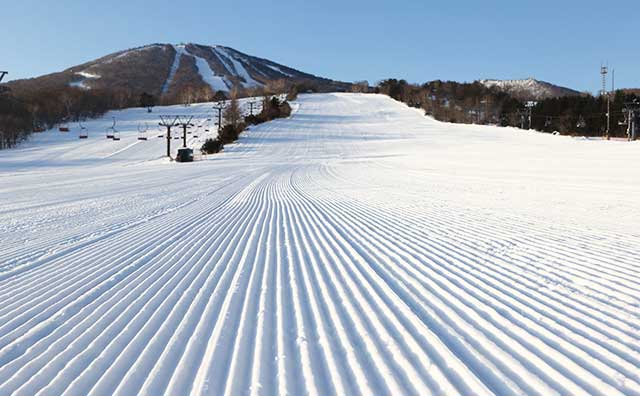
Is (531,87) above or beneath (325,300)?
above

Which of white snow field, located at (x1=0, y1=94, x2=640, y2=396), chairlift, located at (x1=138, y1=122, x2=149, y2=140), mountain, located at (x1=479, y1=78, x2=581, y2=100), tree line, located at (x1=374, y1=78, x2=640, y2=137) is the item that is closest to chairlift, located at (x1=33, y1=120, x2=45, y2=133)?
chairlift, located at (x1=138, y1=122, x2=149, y2=140)

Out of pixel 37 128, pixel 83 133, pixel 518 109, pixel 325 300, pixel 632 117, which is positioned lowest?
pixel 325 300

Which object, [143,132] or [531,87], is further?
[531,87]

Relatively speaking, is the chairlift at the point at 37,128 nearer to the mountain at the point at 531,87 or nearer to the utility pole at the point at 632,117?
the utility pole at the point at 632,117

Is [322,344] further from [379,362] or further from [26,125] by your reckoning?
[26,125]

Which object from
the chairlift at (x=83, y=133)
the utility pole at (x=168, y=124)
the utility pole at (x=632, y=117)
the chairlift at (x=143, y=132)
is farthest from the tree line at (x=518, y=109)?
the chairlift at (x=83, y=133)

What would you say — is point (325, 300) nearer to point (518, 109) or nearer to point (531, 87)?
point (518, 109)

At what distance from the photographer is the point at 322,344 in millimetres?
3922

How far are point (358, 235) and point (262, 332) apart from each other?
16.1 ft

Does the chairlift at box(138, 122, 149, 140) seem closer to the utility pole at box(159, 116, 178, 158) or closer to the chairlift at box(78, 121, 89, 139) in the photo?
the utility pole at box(159, 116, 178, 158)

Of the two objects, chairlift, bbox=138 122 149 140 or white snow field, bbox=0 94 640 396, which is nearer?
white snow field, bbox=0 94 640 396

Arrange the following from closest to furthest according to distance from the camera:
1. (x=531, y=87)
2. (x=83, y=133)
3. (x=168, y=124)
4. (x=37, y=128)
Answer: (x=168, y=124)
(x=83, y=133)
(x=37, y=128)
(x=531, y=87)

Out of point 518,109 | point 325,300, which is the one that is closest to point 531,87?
point 518,109

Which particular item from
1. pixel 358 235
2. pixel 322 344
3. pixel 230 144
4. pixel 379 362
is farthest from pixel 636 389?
pixel 230 144
